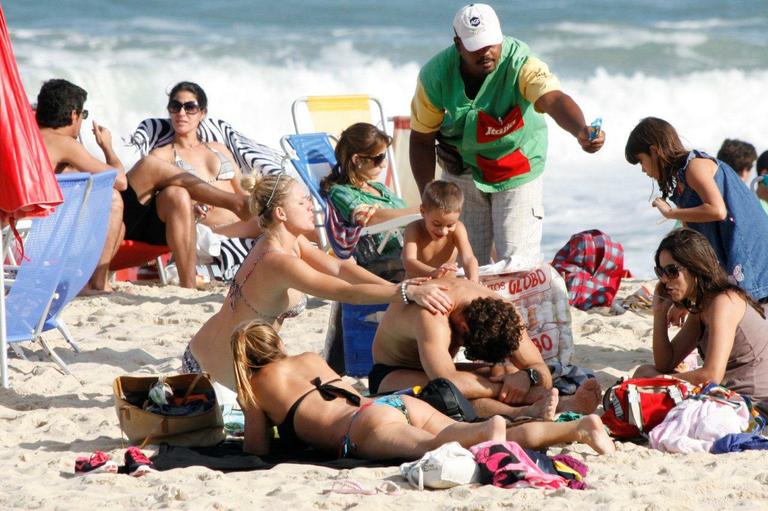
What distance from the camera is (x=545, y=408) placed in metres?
4.39

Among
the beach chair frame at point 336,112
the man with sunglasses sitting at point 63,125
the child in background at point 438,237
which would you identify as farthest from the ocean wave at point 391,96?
the child in background at point 438,237

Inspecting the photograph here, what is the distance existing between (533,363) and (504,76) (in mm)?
1488

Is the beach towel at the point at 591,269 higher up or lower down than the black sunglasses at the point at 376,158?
lower down

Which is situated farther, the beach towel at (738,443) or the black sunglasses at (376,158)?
the black sunglasses at (376,158)

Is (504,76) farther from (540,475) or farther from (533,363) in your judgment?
(540,475)

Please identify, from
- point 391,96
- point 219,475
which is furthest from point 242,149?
point 391,96

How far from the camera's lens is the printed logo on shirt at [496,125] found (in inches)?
228

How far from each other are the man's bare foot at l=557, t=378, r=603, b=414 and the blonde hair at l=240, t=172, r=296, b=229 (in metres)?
1.32

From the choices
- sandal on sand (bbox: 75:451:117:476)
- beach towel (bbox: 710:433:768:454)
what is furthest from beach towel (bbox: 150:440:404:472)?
beach towel (bbox: 710:433:768:454)

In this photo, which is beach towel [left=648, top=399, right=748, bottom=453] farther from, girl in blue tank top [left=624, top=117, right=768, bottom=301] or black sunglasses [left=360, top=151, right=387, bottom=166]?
black sunglasses [left=360, top=151, right=387, bottom=166]

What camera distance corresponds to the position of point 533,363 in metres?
A: 4.91

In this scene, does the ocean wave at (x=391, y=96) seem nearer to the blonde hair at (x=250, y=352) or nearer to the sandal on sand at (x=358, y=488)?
the blonde hair at (x=250, y=352)

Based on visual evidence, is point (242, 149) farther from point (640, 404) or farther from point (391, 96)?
point (391, 96)

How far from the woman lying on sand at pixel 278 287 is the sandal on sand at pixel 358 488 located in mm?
1006
